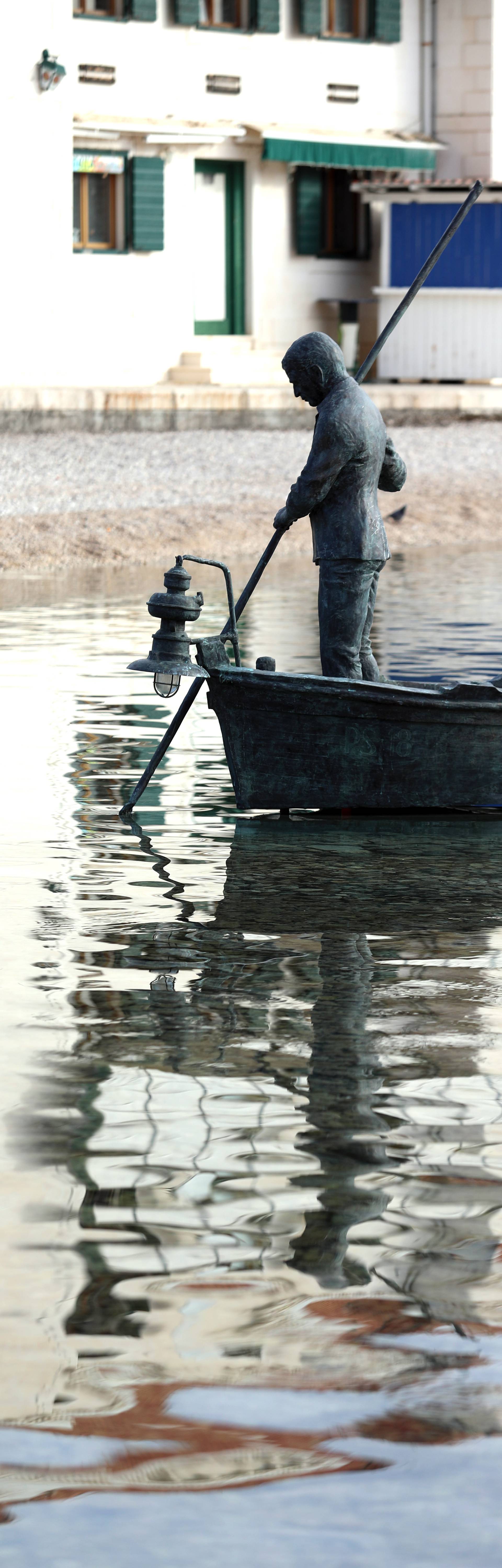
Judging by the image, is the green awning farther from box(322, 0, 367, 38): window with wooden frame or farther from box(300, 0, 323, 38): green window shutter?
box(322, 0, 367, 38): window with wooden frame

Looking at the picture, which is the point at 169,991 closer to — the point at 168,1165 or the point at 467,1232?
the point at 168,1165

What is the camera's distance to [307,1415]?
3475 mm

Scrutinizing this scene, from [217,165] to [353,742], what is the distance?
2544 centimetres

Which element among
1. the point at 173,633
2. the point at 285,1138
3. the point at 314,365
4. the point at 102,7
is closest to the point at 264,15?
the point at 102,7

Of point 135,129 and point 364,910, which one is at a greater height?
point 135,129

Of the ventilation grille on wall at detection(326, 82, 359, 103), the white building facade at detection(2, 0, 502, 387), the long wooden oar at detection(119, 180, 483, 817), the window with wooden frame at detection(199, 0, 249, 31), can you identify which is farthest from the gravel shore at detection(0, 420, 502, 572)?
the long wooden oar at detection(119, 180, 483, 817)

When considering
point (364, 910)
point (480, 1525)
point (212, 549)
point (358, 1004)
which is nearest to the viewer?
point (480, 1525)

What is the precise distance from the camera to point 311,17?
105 feet

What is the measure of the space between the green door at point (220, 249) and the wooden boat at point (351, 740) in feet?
80.4

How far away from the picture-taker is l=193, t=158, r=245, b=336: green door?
1270 inches

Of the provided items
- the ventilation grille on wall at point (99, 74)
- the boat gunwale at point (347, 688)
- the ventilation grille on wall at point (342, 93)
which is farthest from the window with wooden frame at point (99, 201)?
the boat gunwale at point (347, 688)

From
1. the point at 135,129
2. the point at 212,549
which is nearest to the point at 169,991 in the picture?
the point at 212,549

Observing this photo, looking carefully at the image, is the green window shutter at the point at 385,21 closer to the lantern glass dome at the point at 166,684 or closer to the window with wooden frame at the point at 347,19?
the window with wooden frame at the point at 347,19

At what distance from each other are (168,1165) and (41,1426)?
1.16 meters
